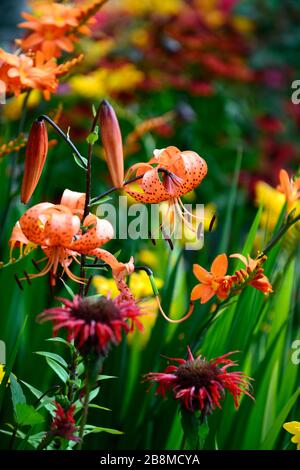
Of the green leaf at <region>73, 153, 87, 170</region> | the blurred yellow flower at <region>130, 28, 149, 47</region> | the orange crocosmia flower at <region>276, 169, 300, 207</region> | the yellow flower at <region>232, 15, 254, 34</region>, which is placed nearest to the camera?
the green leaf at <region>73, 153, 87, 170</region>

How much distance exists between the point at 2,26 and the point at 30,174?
2561mm

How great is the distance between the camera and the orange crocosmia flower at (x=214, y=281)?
75 centimetres

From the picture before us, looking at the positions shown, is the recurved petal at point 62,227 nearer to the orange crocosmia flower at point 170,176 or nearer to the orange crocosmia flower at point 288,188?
the orange crocosmia flower at point 170,176

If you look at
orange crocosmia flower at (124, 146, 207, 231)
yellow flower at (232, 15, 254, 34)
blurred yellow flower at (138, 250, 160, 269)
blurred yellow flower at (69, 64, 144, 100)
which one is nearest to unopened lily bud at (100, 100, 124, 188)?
orange crocosmia flower at (124, 146, 207, 231)

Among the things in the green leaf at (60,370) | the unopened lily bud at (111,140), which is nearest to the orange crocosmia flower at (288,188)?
the unopened lily bud at (111,140)

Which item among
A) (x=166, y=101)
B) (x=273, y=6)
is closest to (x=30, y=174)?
(x=166, y=101)

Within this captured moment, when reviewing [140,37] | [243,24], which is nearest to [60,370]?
[140,37]

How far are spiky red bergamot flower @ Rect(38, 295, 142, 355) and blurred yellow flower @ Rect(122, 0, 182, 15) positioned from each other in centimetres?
239

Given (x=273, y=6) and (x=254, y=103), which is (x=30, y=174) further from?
(x=254, y=103)

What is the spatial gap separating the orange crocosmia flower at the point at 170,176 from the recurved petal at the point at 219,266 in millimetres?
78

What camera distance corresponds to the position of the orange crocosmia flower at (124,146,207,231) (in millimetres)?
706

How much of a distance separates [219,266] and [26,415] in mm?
242

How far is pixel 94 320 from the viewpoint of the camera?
60 cm

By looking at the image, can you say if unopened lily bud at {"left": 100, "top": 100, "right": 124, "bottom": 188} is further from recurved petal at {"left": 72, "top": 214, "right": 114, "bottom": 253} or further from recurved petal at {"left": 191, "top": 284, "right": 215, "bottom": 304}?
recurved petal at {"left": 191, "top": 284, "right": 215, "bottom": 304}
